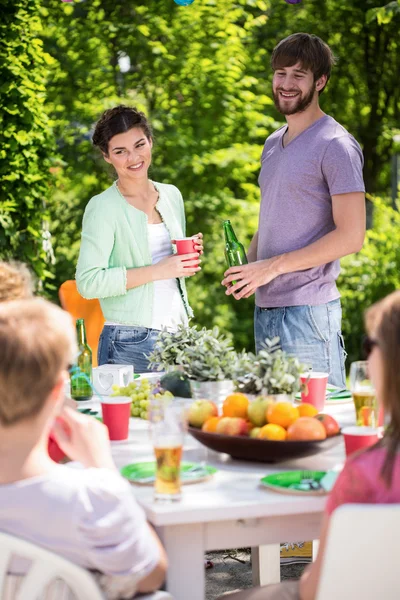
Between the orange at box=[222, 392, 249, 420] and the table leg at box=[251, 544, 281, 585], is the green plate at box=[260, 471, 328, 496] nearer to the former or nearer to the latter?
the orange at box=[222, 392, 249, 420]

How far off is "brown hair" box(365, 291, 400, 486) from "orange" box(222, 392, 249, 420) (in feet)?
2.03

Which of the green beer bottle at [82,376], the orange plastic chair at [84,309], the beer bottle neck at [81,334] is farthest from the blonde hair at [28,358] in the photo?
Answer: the orange plastic chair at [84,309]

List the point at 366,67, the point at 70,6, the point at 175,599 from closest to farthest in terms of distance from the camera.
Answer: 1. the point at 175,599
2. the point at 70,6
3. the point at 366,67

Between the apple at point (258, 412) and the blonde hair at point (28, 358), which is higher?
the blonde hair at point (28, 358)

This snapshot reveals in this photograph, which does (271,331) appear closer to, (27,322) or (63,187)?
(27,322)

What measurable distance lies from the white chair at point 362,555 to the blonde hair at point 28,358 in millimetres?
609

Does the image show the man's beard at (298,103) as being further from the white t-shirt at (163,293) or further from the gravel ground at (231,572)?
the gravel ground at (231,572)

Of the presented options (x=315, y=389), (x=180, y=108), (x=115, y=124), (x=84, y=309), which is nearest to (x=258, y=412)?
(x=315, y=389)

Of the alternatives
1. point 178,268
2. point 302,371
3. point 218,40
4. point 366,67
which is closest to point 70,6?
point 218,40

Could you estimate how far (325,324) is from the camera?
3752 millimetres

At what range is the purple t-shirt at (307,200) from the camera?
145 inches

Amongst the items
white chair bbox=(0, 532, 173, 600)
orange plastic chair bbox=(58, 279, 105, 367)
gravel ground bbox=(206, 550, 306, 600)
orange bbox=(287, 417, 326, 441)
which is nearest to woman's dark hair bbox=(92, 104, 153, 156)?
orange plastic chair bbox=(58, 279, 105, 367)

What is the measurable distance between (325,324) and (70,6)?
527 cm

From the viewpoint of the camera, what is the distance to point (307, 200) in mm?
3746
